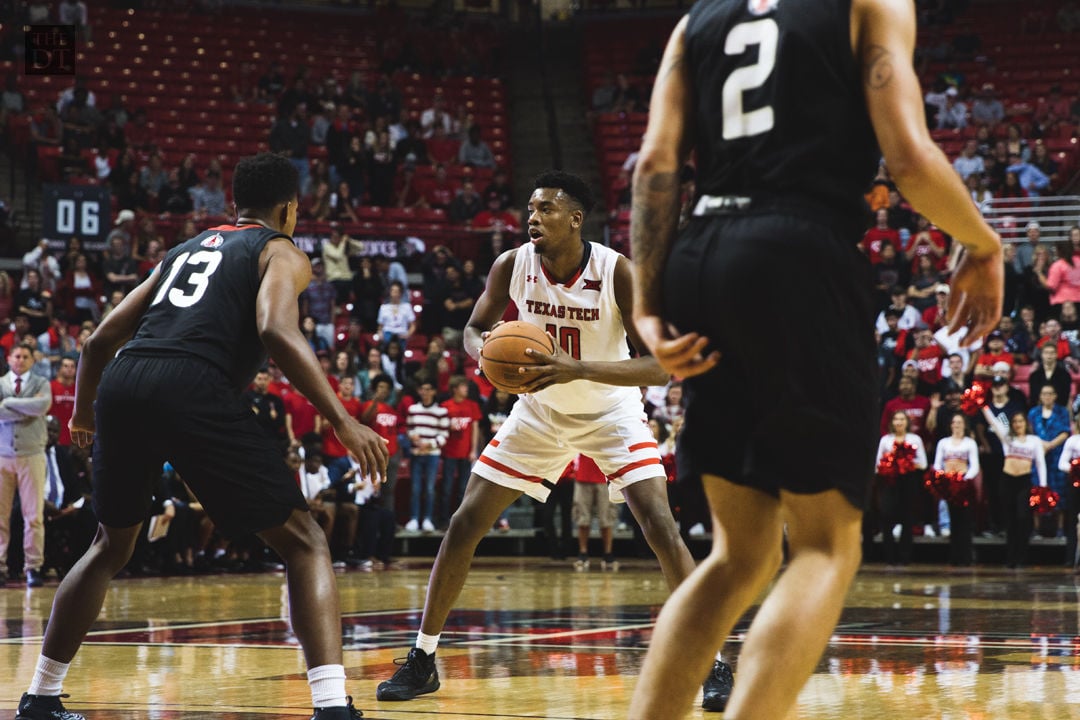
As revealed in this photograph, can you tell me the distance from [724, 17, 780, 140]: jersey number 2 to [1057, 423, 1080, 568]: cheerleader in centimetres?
1257

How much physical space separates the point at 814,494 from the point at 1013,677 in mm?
3460

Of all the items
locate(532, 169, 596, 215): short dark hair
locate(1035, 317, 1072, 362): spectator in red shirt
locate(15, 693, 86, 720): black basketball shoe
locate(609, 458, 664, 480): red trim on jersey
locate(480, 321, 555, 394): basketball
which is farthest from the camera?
locate(1035, 317, 1072, 362): spectator in red shirt

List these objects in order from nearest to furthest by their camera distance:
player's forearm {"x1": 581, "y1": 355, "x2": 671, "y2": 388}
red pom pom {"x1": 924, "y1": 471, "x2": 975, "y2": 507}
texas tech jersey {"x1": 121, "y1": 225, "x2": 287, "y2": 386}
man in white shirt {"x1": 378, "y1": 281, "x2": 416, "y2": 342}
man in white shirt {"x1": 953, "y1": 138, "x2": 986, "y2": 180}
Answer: texas tech jersey {"x1": 121, "y1": 225, "x2": 287, "y2": 386} → player's forearm {"x1": 581, "y1": 355, "x2": 671, "y2": 388} → red pom pom {"x1": 924, "y1": 471, "x2": 975, "y2": 507} → man in white shirt {"x1": 378, "y1": 281, "x2": 416, "y2": 342} → man in white shirt {"x1": 953, "y1": 138, "x2": 986, "y2": 180}

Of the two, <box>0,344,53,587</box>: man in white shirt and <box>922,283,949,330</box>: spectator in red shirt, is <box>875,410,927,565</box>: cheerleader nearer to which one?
<box>922,283,949,330</box>: spectator in red shirt

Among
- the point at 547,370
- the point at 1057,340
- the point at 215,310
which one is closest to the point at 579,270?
the point at 547,370

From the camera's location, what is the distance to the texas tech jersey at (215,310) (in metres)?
4.85

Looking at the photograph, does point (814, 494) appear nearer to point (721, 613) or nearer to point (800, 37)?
point (721, 613)

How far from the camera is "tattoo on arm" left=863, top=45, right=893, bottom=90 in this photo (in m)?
3.14

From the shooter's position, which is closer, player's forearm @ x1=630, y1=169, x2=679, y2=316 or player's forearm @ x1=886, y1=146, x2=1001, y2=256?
player's forearm @ x1=886, y1=146, x2=1001, y2=256

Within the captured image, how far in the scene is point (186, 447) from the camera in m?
4.68

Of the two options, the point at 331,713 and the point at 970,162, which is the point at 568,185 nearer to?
the point at 331,713

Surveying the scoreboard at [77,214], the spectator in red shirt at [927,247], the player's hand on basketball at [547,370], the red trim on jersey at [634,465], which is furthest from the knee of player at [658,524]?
the spectator in red shirt at [927,247]

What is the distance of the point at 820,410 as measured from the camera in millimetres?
3092

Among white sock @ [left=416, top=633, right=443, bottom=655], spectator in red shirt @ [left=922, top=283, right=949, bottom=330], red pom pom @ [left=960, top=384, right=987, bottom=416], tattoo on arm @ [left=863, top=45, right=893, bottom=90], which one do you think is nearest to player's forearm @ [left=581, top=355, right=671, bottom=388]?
white sock @ [left=416, top=633, right=443, bottom=655]
